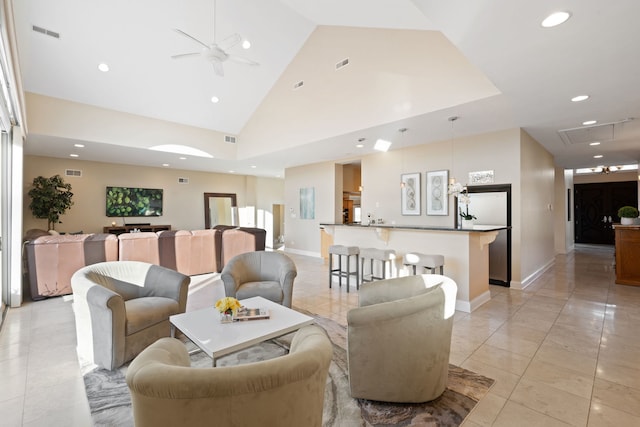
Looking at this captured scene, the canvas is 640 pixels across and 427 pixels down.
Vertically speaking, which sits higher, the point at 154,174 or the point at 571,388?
the point at 154,174

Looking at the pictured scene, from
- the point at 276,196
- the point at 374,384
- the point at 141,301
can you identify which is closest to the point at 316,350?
the point at 374,384

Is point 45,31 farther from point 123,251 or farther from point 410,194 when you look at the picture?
point 410,194

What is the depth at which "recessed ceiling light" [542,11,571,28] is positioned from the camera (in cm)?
223

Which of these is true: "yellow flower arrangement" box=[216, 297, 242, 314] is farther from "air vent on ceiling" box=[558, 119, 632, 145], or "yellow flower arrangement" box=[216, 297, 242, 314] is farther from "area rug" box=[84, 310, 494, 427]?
"air vent on ceiling" box=[558, 119, 632, 145]

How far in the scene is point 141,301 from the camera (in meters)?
3.02

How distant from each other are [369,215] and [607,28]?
5.44 metres

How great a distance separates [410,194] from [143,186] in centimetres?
828

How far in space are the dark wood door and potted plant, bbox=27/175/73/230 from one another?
17384 mm

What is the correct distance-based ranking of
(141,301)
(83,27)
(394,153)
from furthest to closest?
(394,153) → (83,27) → (141,301)

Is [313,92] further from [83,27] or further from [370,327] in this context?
[370,327]

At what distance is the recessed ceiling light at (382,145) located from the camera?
6.23 meters

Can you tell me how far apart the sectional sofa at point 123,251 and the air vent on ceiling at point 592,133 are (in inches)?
257

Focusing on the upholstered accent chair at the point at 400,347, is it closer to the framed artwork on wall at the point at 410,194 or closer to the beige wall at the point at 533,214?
the beige wall at the point at 533,214

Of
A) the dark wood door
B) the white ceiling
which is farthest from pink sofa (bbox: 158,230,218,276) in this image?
the dark wood door
